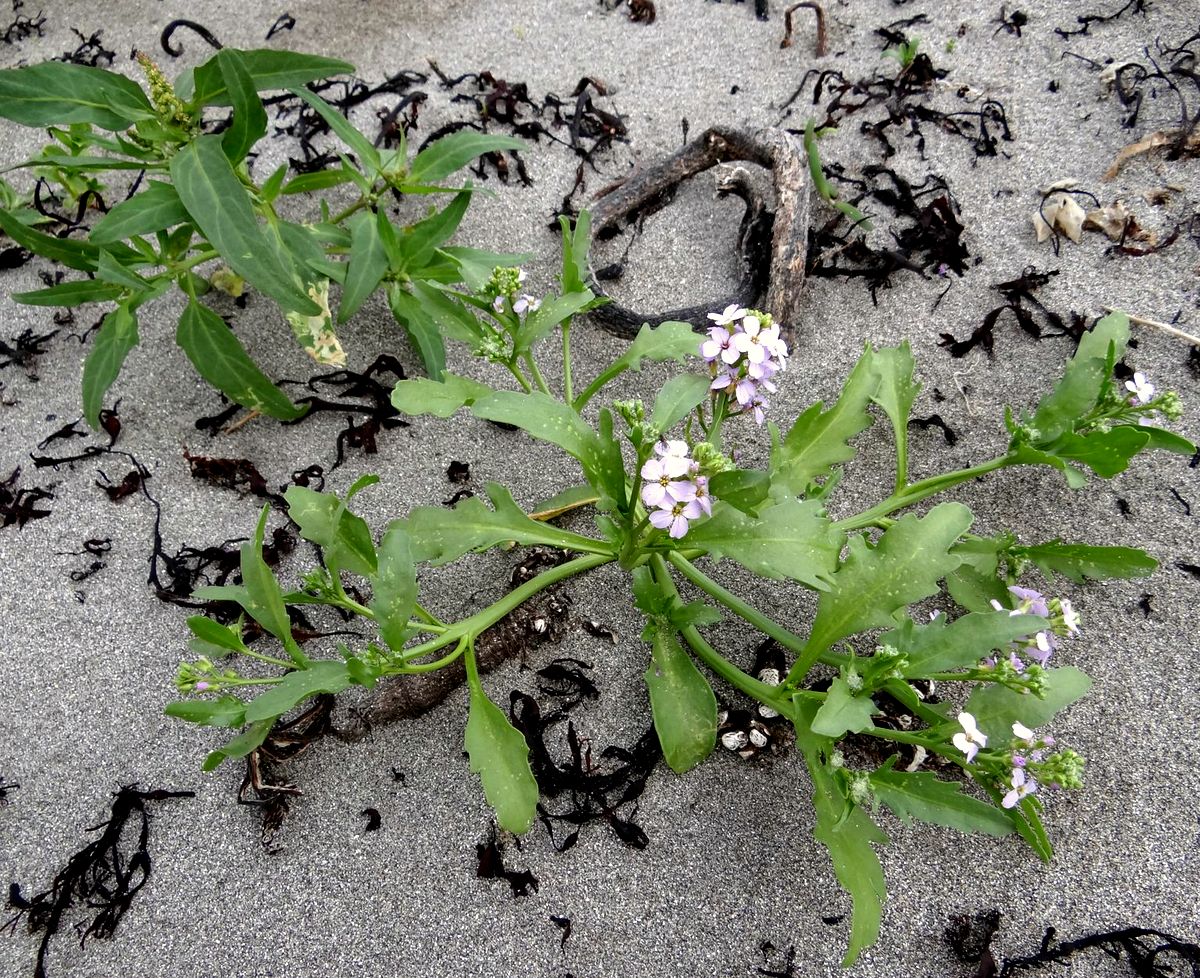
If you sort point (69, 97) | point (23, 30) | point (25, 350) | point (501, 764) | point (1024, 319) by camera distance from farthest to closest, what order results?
point (23, 30)
point (25, 350)
point (1024, 319)
point (69, 97)
point (501, 764)

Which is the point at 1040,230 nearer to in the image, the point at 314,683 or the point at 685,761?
the point at 685,761

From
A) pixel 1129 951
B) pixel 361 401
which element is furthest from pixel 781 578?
pixel 361 401

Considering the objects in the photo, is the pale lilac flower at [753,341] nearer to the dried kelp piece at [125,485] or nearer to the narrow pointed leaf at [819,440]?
the narrow pointed leaf at [819,440]

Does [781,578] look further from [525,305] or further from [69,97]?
[69,97]

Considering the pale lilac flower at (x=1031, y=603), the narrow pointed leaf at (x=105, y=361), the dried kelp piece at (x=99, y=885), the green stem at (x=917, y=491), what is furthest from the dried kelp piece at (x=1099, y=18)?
the dried kelp piece at (x=99, y=885)

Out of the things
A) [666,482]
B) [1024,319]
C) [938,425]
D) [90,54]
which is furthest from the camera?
[90,54]

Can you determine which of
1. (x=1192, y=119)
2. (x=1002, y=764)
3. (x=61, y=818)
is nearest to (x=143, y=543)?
(x=61, y=818)

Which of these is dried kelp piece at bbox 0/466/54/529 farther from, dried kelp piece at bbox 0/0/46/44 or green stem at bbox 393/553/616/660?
dried kelp piece at bbox 0/0/46/44

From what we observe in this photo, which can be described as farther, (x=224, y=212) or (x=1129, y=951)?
A: (x=224, y=212)
